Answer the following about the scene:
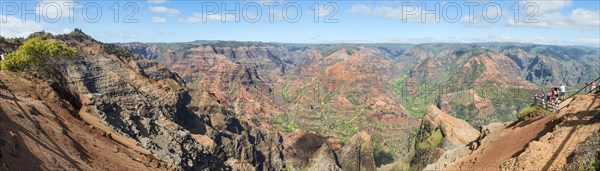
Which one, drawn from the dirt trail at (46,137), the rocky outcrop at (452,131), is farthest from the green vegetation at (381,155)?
the dirt trail at (46,137)

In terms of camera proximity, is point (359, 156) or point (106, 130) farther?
point (359, 156)

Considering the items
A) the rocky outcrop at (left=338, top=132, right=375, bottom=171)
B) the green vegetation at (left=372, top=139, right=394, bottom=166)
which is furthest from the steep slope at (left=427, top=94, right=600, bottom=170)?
the green vegetation at (left=372, top=139, right=394, bottom=166)

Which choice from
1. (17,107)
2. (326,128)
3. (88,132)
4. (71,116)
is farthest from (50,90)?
(326,128)

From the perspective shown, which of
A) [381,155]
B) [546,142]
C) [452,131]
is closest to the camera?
[546,142]

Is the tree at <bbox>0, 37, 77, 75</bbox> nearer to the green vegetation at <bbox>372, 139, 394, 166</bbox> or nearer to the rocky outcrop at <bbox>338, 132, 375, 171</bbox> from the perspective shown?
the rocky outcrop at <bbox>338, 132, 375, 171</bbox>

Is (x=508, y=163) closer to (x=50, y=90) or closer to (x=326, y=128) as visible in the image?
(x=50, y=90)

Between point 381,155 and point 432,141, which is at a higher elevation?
point 432,141

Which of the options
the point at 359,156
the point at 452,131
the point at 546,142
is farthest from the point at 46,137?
the point at 359,156

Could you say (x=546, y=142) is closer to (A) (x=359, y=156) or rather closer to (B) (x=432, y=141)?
(B) (x=432, y=141)
